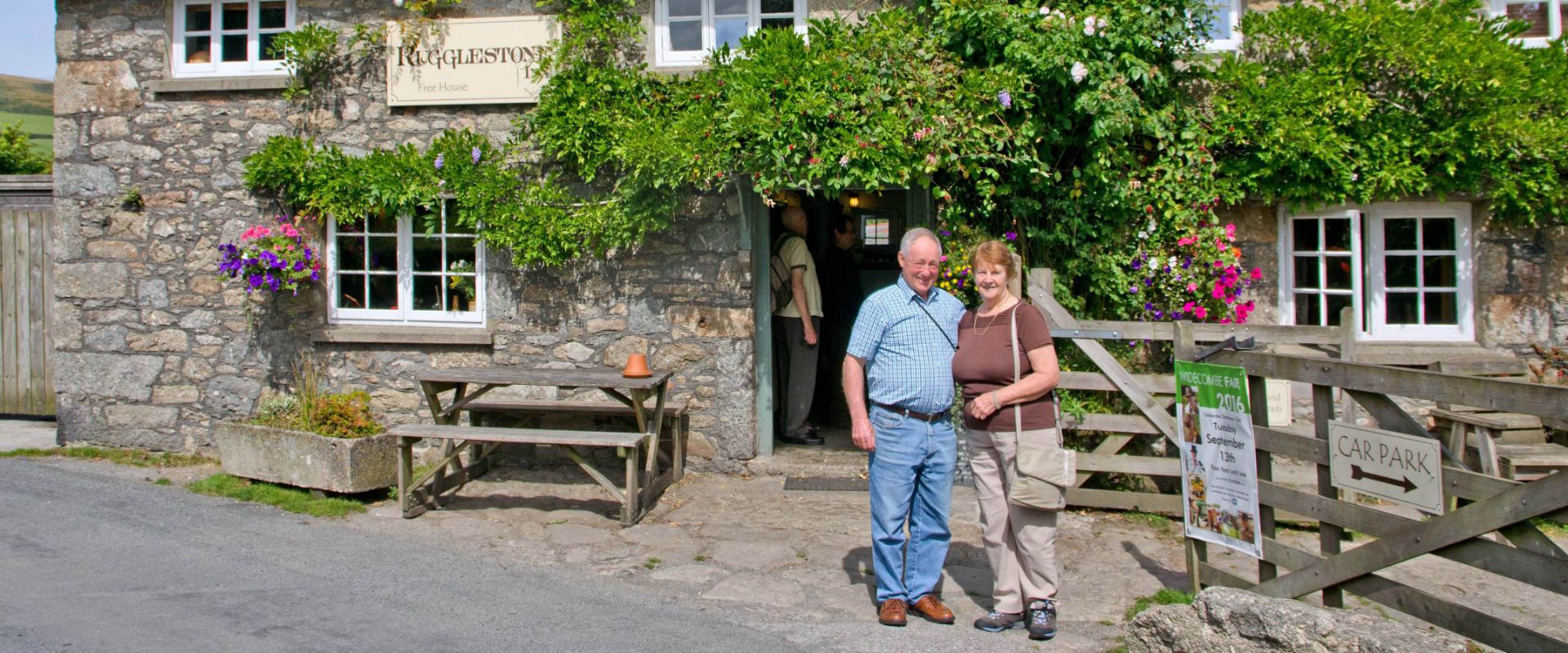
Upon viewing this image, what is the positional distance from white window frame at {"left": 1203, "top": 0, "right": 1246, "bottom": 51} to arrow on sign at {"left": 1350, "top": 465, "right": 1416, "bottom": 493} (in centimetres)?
388

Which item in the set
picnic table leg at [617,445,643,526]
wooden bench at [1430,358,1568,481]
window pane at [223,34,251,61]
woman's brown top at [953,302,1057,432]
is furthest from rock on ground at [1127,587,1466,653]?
window pane at [223,34,251,61]

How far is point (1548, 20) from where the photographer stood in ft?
22.8

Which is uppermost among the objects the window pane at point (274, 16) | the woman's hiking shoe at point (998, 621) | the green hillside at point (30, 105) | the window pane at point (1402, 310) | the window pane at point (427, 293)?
the green hillside at point (30, 105)

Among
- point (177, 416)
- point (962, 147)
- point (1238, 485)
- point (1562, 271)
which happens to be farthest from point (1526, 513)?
→ point (177, 416)

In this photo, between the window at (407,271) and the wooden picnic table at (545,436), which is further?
the window at (407,271)

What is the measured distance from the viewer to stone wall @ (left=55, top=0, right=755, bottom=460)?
761 centimetres

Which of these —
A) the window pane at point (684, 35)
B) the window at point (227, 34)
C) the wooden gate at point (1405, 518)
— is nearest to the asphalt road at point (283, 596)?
the wooden gate at point (1405, 518)

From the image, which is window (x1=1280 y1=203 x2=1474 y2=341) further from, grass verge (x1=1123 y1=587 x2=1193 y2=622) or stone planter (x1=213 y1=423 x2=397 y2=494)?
stone planter (x1=213 y1=423 x2=397 y2=494)

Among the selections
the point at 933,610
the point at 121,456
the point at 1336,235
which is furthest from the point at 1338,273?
the point at 121,456

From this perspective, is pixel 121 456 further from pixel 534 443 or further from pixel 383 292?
pixel 534 443

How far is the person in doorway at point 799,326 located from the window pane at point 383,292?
2.87 m

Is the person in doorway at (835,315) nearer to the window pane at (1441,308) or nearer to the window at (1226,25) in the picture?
the window at (1226,25)

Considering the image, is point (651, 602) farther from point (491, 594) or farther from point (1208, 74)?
point (1208, 74)

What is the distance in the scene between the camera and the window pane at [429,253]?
26.3 ft
